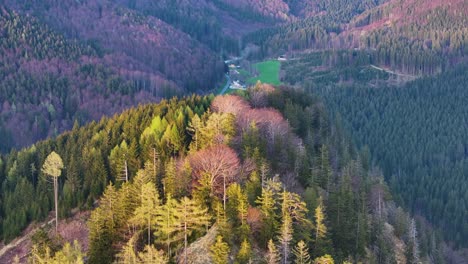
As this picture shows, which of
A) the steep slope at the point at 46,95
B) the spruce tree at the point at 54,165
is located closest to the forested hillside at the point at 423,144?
the spruce tree at the point at 54,165

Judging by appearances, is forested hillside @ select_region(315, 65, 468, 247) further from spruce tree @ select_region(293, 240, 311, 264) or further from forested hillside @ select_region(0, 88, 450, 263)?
spruce tree @ select_region(293, 240, 311, 264)

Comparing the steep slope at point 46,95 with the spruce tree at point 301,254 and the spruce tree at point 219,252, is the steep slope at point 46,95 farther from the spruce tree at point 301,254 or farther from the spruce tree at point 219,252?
the spruce tree at point 301,254

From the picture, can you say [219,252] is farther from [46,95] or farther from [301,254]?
[46,95]

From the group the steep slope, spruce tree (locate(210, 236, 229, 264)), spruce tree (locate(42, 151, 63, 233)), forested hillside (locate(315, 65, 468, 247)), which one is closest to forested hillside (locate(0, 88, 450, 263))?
spruce tree (locate(210, 236, 229, 264))

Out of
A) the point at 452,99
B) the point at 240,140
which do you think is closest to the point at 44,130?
the point at 240,140

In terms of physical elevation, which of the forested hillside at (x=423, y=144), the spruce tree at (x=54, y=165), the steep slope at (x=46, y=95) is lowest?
the forested hillside at (x=423, y=144)

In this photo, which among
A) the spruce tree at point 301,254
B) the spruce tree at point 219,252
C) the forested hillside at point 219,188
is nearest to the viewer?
the spruce tree at point 219,252

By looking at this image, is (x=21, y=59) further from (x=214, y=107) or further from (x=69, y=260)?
(x=69, y=260)
